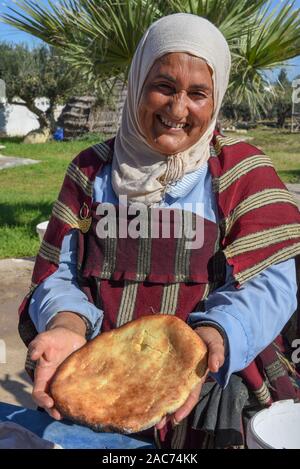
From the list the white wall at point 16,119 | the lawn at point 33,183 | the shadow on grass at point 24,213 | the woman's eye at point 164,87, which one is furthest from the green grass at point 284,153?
the woman's eye at point 164,87

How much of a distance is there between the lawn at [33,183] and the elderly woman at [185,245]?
477 cm

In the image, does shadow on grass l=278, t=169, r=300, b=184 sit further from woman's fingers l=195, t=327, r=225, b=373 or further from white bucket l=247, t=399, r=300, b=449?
woman's fingers l=195, t=327, r=225, b=373

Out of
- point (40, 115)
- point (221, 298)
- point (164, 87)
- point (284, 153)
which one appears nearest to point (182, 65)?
point (164, 87)

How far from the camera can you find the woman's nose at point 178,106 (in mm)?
1662

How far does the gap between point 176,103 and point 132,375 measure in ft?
2.40

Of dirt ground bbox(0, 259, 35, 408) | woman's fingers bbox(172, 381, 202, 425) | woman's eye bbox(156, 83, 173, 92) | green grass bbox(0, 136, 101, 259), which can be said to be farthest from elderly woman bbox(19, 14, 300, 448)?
green grass bbox(0, 136, 101, 259)

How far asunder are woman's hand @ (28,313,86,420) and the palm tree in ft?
13.1

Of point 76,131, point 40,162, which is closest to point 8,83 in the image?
point 76,131

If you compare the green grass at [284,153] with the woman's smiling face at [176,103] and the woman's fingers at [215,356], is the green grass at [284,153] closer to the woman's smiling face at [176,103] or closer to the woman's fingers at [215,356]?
the woman's smiling face at [176,103]

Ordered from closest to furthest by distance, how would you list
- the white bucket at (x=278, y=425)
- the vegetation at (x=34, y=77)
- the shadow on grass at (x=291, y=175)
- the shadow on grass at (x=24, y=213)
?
the white bucket at (x=278, y=425), the shadow on grass at (x=24, y=213), the shadow on grass at (x=291, y=175), the vegetation at (x=34, y=77)

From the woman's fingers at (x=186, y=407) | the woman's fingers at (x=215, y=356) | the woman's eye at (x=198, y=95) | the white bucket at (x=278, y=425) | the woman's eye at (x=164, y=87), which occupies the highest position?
the woman's eye at (x=164, y=87)

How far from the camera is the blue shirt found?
5.13ft
